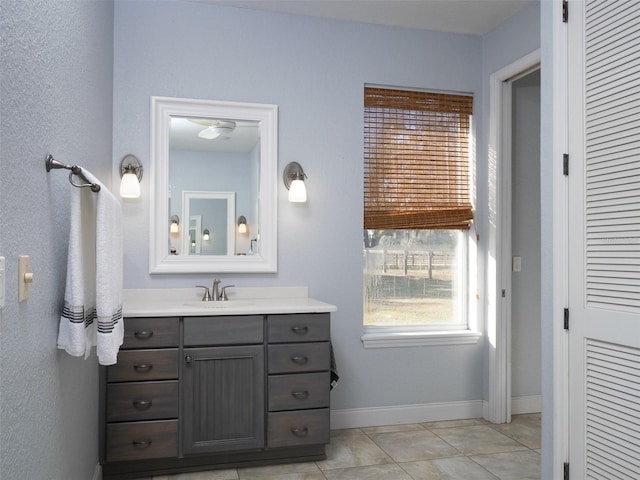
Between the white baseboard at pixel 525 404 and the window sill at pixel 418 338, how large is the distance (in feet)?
1.78

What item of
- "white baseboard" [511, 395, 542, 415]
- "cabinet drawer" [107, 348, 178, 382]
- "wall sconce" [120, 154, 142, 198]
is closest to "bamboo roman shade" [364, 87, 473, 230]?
→ "white baseboard" [511, 395, 542, 415]

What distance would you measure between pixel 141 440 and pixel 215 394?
0.42m

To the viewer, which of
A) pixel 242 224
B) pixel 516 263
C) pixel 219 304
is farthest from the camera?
pixel 516 263

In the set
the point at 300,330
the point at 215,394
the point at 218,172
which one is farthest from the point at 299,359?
the point at 218,172

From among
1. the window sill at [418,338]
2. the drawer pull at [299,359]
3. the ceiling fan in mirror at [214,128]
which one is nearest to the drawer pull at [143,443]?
the drawer pull at [299,359]

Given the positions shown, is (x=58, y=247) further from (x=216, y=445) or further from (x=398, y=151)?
(x=398, y=151)

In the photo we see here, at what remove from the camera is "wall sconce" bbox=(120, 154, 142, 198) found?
3199 millimetres

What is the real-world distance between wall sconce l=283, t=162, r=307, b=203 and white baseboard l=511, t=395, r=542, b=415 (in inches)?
82.4

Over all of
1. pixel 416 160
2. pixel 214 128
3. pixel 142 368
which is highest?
pixel 214 128

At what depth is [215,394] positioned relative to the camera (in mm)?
2891

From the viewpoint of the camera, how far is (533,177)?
402 cm

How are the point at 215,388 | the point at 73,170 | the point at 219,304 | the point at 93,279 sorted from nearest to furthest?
the point at 73,170
the point at 93,279
the point at 215,388
the point at 219,304

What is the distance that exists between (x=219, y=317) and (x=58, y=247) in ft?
3.88

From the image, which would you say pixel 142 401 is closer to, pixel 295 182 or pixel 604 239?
pixel 295 182
